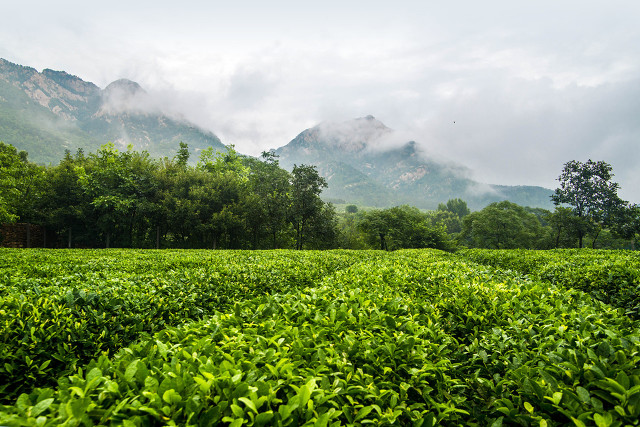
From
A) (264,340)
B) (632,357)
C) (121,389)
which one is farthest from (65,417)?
(632,357)

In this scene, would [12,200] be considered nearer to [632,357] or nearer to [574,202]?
[632,357]

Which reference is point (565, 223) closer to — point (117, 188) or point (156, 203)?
point (156, 203)

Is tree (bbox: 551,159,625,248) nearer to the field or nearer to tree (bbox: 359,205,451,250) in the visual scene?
tree (bbox: 359,205,451,250)

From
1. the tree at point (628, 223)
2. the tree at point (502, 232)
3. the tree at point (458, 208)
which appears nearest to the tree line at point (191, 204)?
the tree at point (628, 223)

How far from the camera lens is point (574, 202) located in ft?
123

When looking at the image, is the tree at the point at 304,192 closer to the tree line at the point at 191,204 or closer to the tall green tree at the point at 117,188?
the tree line at the point at 191,204

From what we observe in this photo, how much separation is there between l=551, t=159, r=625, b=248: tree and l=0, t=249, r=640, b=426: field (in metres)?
44.9

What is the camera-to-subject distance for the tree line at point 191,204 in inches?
1150

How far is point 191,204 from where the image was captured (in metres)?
30.4

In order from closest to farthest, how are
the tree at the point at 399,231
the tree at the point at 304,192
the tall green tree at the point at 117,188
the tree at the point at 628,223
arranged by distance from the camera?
the tall green tree at the point at 117,188 < the tree at the point at 628,223 < the tree at the point at 304,192 < the tree at the point at 399,231

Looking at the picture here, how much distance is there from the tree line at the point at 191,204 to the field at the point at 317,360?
2757 centimetres

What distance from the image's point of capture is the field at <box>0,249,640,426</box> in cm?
151

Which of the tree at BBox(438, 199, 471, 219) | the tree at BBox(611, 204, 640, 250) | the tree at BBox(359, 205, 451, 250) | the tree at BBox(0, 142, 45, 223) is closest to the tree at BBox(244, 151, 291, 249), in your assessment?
the tree at BBox(359, 205, 451, 250)

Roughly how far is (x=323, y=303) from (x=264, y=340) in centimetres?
138
